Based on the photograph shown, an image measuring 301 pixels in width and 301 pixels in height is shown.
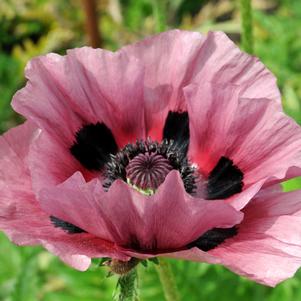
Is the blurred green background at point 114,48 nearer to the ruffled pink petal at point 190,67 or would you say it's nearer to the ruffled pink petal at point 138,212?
the ruffled pink petal at point 138,212

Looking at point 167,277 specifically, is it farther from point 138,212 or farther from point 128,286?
point 138,212

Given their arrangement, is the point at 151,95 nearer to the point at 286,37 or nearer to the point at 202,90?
the point at 202,90

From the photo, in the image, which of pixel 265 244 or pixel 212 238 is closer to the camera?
pixel 265 244

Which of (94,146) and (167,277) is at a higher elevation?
(94,146)

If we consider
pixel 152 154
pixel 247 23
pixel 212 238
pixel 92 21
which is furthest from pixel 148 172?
pixel 92 21

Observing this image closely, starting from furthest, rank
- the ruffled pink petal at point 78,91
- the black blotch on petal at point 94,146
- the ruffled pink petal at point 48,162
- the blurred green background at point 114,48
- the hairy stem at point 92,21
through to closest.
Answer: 1. the hairy stem at point 92,21
2. the blurred green background at point 114,48
3. the black blotch on petal at point 94,146
4. the ruffled pink petal at point 78,91
5. the ruffled pink petal at point 48,162

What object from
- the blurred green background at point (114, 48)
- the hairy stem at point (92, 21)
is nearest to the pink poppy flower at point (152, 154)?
the blurred green background at point (114, 48)

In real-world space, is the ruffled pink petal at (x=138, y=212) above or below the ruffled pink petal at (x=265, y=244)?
above
